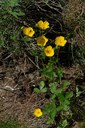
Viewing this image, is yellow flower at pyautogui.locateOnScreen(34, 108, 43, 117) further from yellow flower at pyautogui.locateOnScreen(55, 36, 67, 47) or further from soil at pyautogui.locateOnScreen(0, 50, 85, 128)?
yellow flower at pyautogui.locateOnScreen(55, 36, 67, 47)

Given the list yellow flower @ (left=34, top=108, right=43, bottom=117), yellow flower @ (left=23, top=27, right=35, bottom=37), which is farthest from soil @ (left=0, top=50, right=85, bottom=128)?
yellow flower @ (left=23, top=27, right=35, bottom=37)

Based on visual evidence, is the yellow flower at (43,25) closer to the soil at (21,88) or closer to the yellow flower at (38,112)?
the soil at (21,88)

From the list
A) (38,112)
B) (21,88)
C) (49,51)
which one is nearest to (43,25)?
(49,51)

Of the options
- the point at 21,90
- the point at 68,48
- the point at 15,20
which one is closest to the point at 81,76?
A: the point at 68,48

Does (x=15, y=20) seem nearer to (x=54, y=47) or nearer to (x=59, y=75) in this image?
(x=54, y=47)

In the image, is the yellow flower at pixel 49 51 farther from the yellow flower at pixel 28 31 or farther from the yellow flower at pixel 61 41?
the yellow flower at pixel 28 31

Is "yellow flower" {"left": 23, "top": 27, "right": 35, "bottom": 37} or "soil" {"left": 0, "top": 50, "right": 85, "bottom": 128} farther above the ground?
"yellow flower" {"left": 23, "top": 27, "right": 35, "bottom": 37}

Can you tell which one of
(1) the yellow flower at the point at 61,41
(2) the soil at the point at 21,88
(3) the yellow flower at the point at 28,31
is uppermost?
(3) the yellow flower at the point at 28,31

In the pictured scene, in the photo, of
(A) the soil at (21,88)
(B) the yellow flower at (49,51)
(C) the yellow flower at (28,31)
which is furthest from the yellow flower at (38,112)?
(C) the yellow flower at (28,31)

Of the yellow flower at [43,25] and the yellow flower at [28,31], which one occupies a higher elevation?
the yellow flower at [43,25]

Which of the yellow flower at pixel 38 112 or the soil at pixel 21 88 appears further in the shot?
the soil at pixel 21 88

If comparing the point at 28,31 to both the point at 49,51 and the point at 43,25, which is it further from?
the point at 49,51
